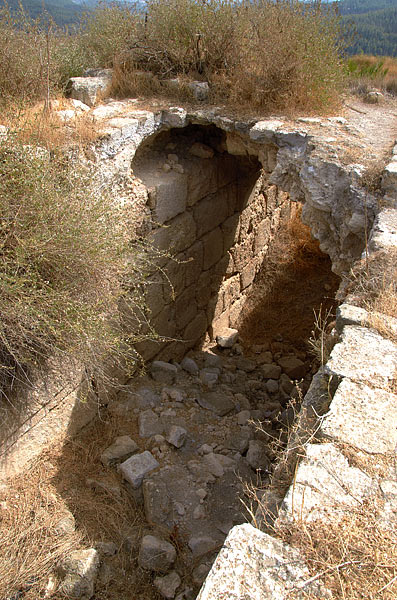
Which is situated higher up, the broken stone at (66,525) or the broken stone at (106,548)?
the broken stone at (66,525)

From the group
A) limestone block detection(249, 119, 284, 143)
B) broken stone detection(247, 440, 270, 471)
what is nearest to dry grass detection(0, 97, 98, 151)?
limestone block detection(249, 119, 284, 143)

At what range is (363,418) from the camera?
1834mm

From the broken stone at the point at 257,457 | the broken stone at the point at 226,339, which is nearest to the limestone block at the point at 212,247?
the broken stone at the point at 226,339

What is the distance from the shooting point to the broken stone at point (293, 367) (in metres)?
4.85

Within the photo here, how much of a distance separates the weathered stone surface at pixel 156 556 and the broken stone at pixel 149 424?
36.4 inches

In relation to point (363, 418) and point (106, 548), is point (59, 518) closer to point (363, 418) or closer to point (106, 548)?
point (106, 548)

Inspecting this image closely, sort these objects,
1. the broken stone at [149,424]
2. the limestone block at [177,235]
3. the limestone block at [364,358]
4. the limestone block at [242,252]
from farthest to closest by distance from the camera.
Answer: the limestone block at [242,252] → the limestone block at [177,235] → the broken stone at [149,424] → the limestone block at [364,358]

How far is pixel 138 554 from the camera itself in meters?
2.68

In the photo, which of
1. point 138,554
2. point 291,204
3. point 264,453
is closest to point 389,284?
point 264,453

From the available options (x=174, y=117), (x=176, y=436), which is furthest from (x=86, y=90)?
(x=176, y=436)

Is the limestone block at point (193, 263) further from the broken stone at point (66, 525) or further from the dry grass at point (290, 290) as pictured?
the broken stone at point (66, 525)

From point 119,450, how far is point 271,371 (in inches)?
80.9

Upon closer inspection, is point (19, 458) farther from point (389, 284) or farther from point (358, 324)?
point (389, 284)

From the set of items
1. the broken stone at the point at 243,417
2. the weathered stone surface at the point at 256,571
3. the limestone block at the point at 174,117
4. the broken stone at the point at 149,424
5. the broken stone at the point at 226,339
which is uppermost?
the limestone block at the point at 174,117
